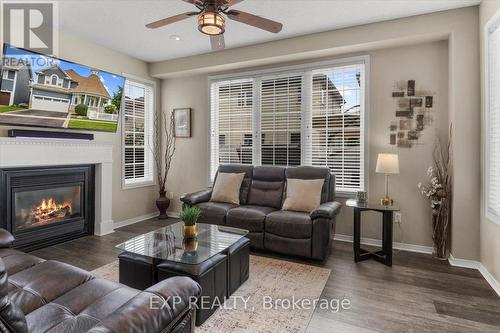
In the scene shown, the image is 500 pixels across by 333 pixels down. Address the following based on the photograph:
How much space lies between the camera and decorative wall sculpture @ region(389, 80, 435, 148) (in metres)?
3.54

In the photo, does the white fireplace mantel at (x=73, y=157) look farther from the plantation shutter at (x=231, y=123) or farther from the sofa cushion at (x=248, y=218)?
the sofa cushion at (x=248, y=218)

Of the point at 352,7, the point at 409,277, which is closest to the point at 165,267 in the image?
the point at 409,277

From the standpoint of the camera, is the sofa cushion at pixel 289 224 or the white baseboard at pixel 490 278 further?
the sofa cushion at pixel 289 224

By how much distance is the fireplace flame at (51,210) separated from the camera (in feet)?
12.0

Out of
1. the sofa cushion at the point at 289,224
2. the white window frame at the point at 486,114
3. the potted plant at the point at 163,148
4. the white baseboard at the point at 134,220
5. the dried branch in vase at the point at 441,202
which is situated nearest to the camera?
the white window frame at the point at 486,114

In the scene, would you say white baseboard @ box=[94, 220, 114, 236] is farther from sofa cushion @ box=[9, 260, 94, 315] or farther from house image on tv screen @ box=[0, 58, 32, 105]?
sofa cushion @ box=[9, 260, 94, 315]

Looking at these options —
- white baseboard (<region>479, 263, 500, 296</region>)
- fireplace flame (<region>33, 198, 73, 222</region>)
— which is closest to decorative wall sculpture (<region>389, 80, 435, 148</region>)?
white baseboard (<region>479, 263, 500, 296</region>)

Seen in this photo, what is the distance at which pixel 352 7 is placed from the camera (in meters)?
3.13

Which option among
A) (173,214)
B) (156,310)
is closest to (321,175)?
(156,310)

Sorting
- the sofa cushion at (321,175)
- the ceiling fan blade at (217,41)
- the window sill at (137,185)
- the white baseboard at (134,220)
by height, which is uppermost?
the ceiling fan blade at (217,41)

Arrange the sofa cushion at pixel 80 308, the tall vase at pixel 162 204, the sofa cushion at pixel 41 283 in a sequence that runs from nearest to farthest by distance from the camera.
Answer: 1. the sofa cushion at pixel 80 308
2. the sofa cushion at pixel 41 283
3. the tall vase at pixel 162 204

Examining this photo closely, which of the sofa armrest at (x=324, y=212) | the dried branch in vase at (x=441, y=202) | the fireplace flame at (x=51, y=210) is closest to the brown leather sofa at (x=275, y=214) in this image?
the sofa armrest at (x=324, y=212)

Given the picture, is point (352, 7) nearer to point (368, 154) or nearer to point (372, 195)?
point (368, 154)

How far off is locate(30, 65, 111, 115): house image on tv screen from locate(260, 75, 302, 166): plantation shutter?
8.05 ft
